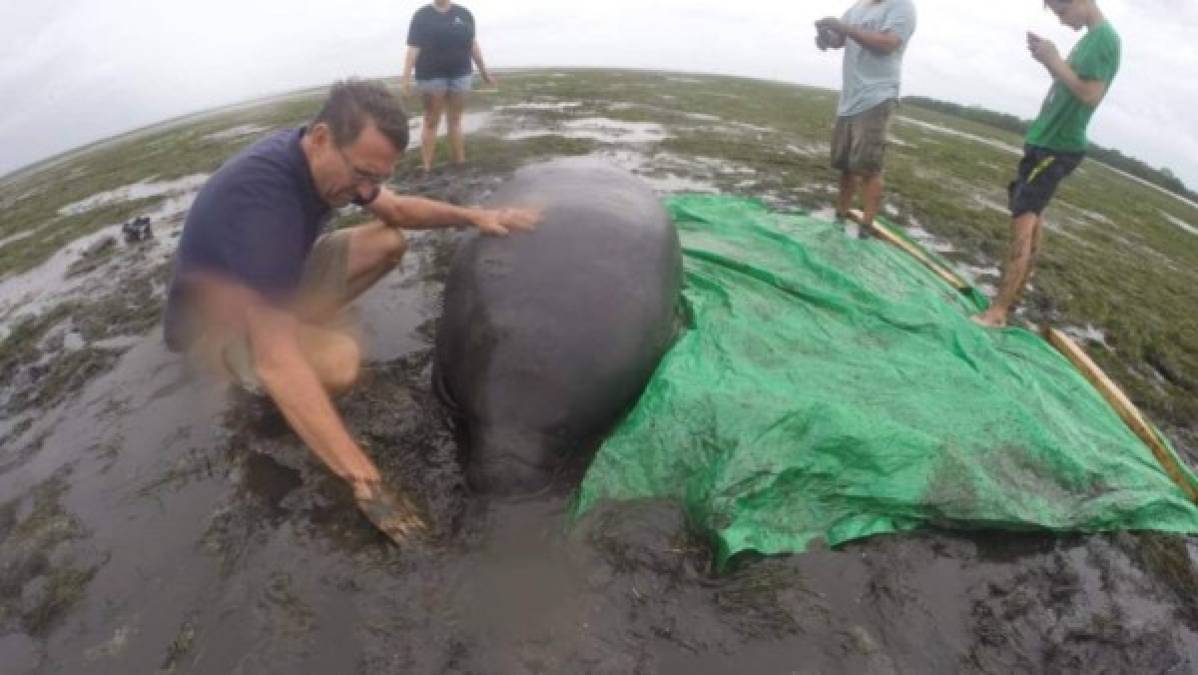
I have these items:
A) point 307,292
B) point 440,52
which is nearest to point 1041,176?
point 307,292

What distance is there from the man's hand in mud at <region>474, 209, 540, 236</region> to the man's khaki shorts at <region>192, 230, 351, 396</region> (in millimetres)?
1070

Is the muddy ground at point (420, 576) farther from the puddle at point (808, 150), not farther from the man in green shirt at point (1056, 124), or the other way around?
the puddle at point (808, 150)

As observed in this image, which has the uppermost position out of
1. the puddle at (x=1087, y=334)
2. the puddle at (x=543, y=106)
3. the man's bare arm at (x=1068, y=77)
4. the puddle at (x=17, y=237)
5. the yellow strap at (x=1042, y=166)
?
the man's bare arm at (x=1068, y=77)

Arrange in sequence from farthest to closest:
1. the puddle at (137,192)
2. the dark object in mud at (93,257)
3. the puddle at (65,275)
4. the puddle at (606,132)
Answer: the puddle at (606,132) → the puddle at (137,192) → the dark object in mud at (93,257) → the puddle at (65,275)

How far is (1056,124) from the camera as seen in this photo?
4.96 m

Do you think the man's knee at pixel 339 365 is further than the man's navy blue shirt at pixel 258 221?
Yes

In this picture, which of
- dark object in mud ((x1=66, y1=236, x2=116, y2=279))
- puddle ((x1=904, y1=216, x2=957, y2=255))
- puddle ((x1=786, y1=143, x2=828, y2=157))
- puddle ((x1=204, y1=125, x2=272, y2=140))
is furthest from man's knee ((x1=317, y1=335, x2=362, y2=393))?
puddle ((x1=204, y1=125, x2=272, y2=140))

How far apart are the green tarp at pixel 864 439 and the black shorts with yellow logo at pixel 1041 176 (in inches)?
52.0

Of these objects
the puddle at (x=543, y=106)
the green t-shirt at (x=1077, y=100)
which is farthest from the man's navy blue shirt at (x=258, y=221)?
the puddle at (x=543, y=106)

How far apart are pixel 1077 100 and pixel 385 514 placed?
4970 mm

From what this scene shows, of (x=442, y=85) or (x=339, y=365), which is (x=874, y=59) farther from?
(x=339, y=365)

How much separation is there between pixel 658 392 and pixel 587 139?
9.27m

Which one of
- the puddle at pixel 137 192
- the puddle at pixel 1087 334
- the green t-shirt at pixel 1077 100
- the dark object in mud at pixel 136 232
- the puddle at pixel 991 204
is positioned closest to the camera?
the green t-shirt at pixel 1077 100

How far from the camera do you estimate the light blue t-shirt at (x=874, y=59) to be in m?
5.82
